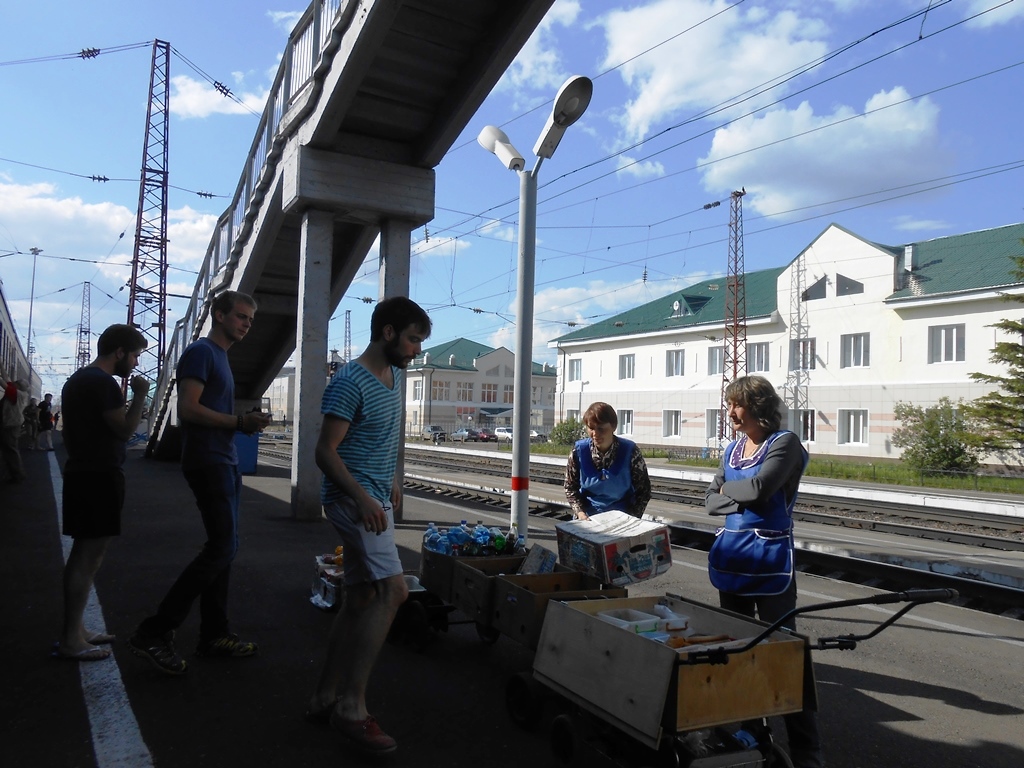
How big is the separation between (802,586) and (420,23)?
24.0 ft

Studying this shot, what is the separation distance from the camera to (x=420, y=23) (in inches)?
358

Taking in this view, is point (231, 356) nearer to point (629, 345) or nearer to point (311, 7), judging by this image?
point (311, 7)

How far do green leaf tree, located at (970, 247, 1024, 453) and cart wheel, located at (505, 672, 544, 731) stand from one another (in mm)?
29337

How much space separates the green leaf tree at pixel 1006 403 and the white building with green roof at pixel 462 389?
5277 centimetres

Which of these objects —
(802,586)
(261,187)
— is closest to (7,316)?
(261,187)

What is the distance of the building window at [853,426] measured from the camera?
38688 millimetres

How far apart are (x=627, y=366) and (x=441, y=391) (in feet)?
121

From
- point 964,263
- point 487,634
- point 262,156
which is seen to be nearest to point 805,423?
point 964,263

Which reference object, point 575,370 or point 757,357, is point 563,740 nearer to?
point 757,357

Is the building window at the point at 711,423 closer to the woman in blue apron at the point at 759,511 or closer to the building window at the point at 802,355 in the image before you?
the building window at the point at 802,355

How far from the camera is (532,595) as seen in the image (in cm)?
418

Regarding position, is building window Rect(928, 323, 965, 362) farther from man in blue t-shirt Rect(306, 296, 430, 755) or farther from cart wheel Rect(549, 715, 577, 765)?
man in blue t-shirt Rect(306, 296, 430, 755)

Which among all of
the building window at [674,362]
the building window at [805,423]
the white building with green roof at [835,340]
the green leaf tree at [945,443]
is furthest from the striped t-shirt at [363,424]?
the building window at [674,362]

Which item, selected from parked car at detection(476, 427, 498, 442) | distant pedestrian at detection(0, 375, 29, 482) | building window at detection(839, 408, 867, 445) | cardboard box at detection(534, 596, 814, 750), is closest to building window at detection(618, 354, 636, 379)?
building window at detection(839, 408, 867, 445)
